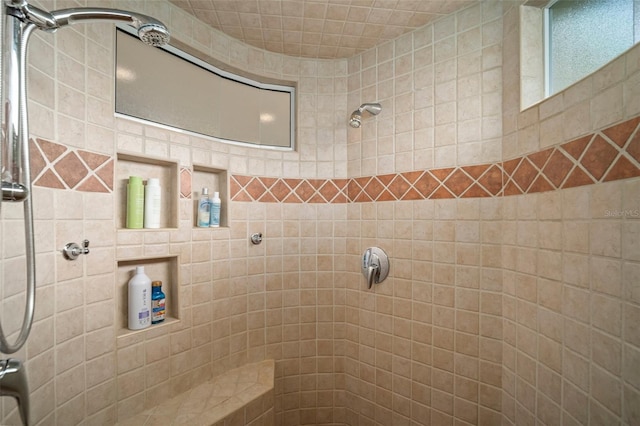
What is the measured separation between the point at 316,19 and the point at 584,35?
1.12 m

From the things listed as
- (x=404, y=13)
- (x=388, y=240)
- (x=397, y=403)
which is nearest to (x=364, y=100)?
(x=404, y=13)

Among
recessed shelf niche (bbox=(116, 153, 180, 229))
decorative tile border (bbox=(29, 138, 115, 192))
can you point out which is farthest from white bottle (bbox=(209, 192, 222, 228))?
decorative tile border (bbox=(29, 138, 115, 192))

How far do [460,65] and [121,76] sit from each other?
1.59 m

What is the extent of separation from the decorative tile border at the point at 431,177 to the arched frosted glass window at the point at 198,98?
27cm

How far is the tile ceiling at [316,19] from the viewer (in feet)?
4.54

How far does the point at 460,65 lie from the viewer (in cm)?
143

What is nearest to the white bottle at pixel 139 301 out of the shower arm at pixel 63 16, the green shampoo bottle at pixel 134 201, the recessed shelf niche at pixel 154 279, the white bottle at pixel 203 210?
the recessed shelf niche at pixel 154 279

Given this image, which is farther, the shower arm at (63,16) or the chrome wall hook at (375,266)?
the chrome wall hook at (375,266)

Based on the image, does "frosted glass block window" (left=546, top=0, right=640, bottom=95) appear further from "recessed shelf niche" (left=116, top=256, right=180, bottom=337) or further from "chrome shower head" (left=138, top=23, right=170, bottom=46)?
"recessed shelf niche" (left=116, top=256, right=180, bottom=337)

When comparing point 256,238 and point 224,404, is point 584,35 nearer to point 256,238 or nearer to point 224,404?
point 256,238

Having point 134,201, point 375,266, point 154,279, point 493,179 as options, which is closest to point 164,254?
point 154,279

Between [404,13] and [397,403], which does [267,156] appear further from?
[397,403]

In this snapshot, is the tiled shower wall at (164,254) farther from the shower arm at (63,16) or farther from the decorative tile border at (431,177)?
the shower arm at (63,16)

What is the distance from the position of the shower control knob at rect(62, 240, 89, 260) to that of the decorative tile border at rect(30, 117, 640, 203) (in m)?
0.21
